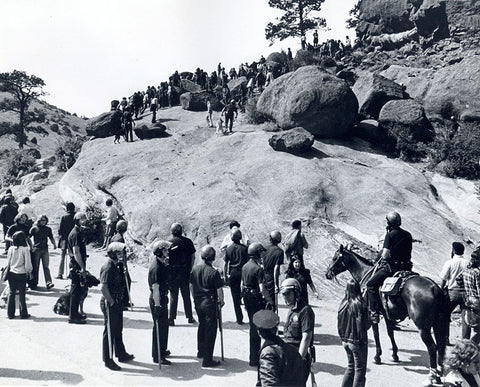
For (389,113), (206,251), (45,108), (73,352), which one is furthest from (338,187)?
(45,108)

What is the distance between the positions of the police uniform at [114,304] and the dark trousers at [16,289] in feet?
10.3

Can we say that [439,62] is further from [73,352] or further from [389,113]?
[73,352]

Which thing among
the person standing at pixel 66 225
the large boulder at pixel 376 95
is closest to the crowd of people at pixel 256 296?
the person standing at pixel 66 225

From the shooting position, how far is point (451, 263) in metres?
10.2

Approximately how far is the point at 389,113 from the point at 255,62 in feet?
68.1

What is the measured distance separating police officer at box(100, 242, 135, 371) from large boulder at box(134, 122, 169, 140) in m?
16.9

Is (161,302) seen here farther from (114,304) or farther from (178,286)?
(178,286)

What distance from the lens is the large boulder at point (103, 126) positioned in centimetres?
2720

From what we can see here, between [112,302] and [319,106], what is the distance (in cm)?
1589

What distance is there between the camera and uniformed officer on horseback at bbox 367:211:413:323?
362 inches

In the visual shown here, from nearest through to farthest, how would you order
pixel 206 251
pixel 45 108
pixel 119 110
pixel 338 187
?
pixel 206 251 → pixel 338 187 → pixel 119 110 → pixel 45 108

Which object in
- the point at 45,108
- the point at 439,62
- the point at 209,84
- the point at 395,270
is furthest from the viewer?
the point at 45,108

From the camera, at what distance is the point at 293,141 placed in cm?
1977

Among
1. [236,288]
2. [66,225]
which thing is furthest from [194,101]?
[236,288]
